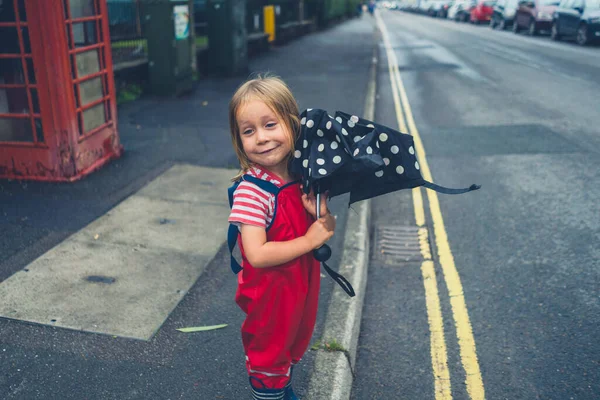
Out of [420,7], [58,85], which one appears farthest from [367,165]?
[420,7]

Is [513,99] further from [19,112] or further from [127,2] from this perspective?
[19,112]

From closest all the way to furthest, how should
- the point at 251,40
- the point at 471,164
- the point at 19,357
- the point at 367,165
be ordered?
the point at 367,165 → the point at 19,357 → the point at 471,164 → the point at 251,40

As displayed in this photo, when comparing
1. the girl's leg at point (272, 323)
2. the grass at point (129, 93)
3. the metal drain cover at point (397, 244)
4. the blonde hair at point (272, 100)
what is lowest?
the metal drain cover at point (397, 244)

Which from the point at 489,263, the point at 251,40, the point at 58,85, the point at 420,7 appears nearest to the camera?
the point at 489,263

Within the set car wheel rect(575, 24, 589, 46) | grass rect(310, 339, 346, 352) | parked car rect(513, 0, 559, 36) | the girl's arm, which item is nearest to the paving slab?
grass rect(310, 339, 346, 352)

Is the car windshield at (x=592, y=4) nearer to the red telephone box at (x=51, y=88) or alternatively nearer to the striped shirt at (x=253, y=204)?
the red telephone box at (x=51, y=88)

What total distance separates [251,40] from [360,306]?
1611cm

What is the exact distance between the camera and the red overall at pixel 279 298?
230 cm

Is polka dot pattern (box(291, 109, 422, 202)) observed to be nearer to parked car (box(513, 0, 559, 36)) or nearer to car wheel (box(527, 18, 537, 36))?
parked car (box(513, 0, 559, 36))

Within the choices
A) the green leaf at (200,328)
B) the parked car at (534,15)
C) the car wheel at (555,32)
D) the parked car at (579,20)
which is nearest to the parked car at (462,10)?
the parked car at (534,15)

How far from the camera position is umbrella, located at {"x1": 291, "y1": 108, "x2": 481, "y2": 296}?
2.15 metres

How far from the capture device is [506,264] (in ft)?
15.5

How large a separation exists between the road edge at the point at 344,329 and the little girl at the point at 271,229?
1.66 feet

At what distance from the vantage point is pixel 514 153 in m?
7.88
